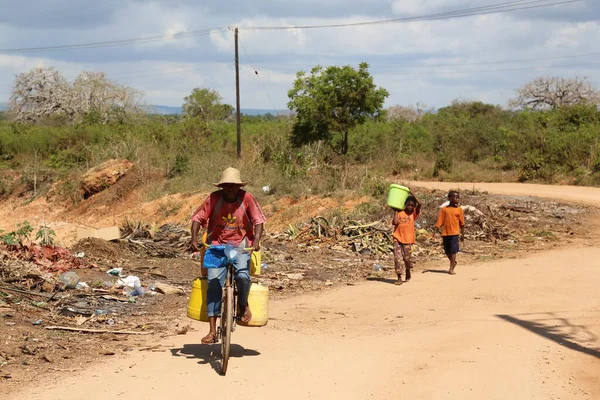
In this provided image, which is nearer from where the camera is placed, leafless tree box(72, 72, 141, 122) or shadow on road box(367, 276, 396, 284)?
shadow on road box(367, 276, 396, 284)

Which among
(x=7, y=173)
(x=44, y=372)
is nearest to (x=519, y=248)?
(x=44, y=372)

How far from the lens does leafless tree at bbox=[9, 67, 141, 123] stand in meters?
78.2

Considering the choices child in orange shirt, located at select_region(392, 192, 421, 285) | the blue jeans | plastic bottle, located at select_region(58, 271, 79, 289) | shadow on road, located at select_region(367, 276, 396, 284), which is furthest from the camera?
shadow on road, located at select_region(367, 276, 396, 284)

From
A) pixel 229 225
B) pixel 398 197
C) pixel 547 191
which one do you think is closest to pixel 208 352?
pixel 229 225

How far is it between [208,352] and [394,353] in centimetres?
199

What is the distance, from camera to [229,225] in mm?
7828

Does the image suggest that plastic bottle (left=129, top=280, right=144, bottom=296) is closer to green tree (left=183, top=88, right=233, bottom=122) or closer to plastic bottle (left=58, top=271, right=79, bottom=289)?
plastic bottle (left=58, top=271, right=79, bottom=289)

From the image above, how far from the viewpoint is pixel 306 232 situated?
18656mm

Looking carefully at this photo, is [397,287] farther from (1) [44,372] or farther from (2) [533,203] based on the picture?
(2) [533,203]

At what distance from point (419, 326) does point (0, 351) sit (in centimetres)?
501

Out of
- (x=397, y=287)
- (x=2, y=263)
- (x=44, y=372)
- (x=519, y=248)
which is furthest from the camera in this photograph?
(x=519, y=248)

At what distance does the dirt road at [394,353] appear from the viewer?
22.2ft

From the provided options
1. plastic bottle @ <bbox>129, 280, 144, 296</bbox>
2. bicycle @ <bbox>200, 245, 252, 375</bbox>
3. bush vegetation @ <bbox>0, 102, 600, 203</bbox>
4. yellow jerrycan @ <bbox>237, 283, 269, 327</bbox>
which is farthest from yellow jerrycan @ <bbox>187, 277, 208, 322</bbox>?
bush vegetation @ <bbox>0, 102, 600, 203</bbox>

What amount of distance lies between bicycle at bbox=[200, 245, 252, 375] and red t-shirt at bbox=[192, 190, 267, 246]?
0.83 ft
